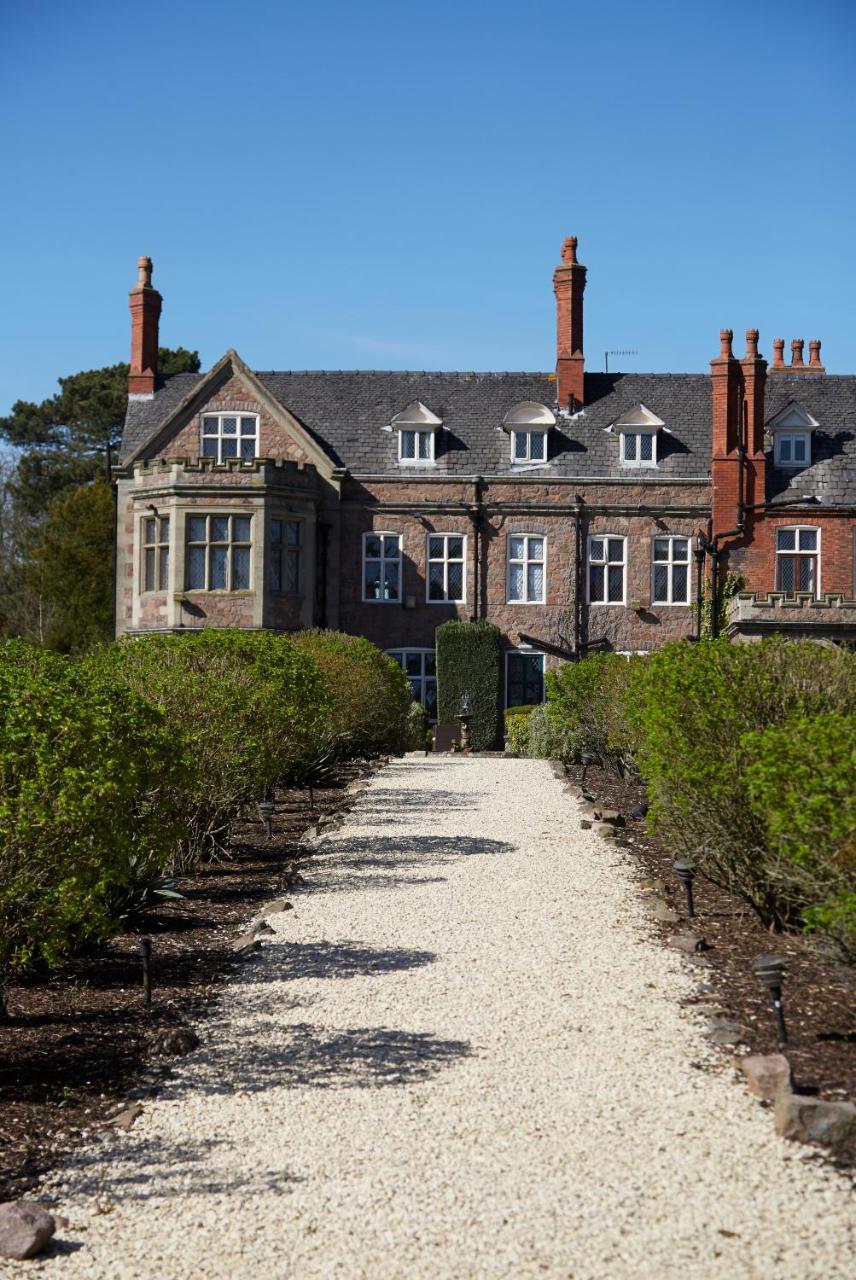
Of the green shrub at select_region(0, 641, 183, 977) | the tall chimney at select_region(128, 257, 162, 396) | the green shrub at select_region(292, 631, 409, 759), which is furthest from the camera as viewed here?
the tall chimney at select_region(128, 257, 162, 396)

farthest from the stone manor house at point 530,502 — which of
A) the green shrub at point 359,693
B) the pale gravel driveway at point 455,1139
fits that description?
the pale gravel driveway at point 455,1139

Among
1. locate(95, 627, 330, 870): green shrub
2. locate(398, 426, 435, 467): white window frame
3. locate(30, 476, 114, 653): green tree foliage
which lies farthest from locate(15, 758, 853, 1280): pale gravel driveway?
locate(30, 476, 114, 653): green tree foliage

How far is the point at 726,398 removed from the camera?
3734 cm

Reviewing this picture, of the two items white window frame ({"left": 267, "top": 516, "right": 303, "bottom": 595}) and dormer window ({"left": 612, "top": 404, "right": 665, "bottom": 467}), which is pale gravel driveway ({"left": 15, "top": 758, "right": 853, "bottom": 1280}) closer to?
white window frame ({"left": 267, "top": 516, "right": 303, "bottom": 595})

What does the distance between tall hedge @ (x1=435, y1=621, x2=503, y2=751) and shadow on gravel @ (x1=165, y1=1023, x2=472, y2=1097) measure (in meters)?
28.1

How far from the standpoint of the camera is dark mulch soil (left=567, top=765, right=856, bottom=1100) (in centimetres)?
729

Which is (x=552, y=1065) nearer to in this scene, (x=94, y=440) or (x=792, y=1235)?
(x=792, y=1235)

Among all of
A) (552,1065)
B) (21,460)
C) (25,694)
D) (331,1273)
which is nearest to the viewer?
(331,1273)

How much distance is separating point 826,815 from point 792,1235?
276 cm

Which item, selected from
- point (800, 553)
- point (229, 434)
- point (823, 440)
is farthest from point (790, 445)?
point (229, 434)

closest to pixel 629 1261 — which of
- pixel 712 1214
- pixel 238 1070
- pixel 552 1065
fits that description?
pixel 712 1214

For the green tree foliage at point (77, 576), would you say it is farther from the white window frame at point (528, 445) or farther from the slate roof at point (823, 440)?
the slate roof at point (823, 440)

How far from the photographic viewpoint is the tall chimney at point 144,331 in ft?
128

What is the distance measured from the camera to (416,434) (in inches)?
1506
